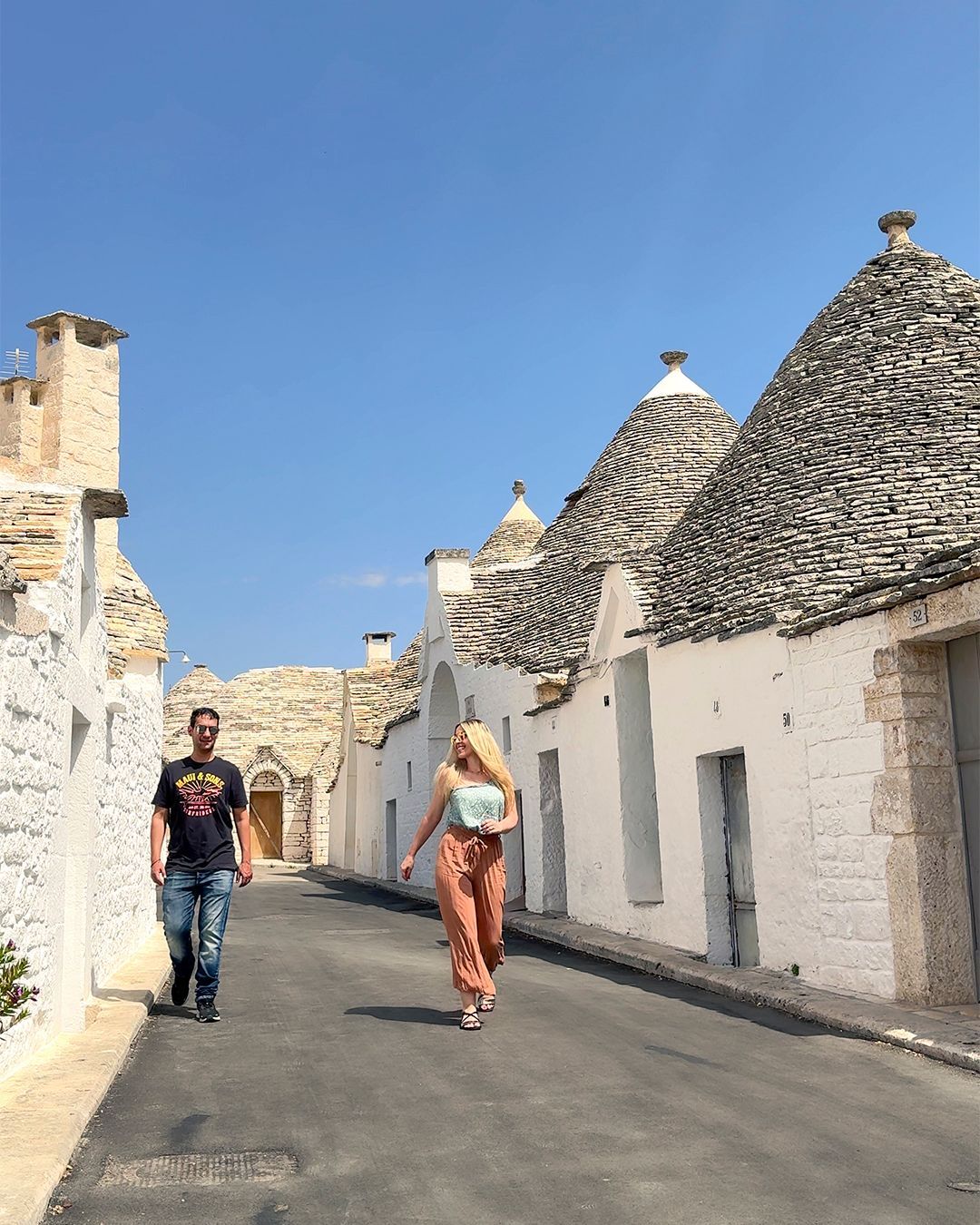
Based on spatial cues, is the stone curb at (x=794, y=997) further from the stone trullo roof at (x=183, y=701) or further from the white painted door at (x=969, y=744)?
the stone trullo roof at (x=183, y=701)

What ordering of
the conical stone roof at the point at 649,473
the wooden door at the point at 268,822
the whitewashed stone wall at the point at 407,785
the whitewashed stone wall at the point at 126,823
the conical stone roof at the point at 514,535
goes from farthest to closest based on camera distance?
the wooden door at the point at 268,822, the conical stone roof at the point at 514,535, the whitewashed stone wall at the point at 407,785, the conical stone roof at the point at 649,473, the whitewashed stone wall at the point at 126,823

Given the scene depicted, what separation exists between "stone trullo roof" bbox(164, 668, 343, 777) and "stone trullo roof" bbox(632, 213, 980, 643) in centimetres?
3069

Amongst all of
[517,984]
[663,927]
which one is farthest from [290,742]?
[517,984]

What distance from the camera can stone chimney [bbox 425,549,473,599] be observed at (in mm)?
24000

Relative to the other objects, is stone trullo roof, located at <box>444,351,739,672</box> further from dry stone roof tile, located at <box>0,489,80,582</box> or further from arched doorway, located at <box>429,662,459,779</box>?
dry stone roof tile, located at <box>0,489,80,582</box>

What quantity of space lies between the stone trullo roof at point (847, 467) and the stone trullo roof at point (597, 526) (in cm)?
528

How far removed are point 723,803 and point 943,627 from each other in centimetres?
419

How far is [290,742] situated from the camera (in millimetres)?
43500

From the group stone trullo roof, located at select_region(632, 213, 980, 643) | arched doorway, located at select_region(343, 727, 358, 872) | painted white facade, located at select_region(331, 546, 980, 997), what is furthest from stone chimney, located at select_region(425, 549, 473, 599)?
arched doorway, located at select_region(343, 727, 358, 872)

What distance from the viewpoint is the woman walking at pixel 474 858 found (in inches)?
283

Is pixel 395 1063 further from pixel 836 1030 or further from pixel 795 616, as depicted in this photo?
pixel 795 616

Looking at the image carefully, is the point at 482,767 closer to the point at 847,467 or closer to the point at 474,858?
the point at 474,858

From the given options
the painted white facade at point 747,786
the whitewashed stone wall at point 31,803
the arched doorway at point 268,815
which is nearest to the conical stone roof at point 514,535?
the painted white facade at point 747,786

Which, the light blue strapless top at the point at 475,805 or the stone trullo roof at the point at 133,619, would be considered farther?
the stone trullo roof at the point at 133,619
